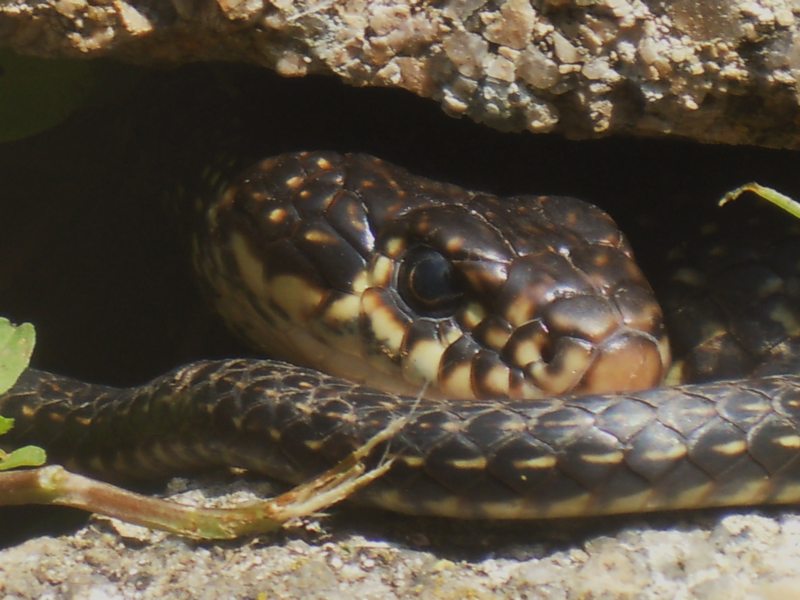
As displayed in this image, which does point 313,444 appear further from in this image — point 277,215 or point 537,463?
point 277,215

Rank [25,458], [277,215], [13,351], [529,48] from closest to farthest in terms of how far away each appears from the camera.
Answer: [25,458]
[13,351]
[529,48]
[277,215]

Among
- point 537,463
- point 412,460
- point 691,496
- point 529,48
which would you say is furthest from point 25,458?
point 529,48

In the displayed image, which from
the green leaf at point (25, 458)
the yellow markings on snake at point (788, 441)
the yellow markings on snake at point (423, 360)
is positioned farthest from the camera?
the yellow markings on snake at point (423, 360)

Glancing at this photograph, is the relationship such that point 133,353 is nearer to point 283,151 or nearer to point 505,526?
point 283,151

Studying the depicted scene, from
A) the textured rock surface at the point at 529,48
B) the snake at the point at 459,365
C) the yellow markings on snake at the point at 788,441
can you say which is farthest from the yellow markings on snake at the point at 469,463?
the textured rock surface at the point at 529,48

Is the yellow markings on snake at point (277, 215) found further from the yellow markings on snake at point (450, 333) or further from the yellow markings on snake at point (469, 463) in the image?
the yellow markings on snake at point (469, 463)

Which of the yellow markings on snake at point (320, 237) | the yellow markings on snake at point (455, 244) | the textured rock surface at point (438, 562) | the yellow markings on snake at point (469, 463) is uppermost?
the yellow markings on snake at point (455, 244)
